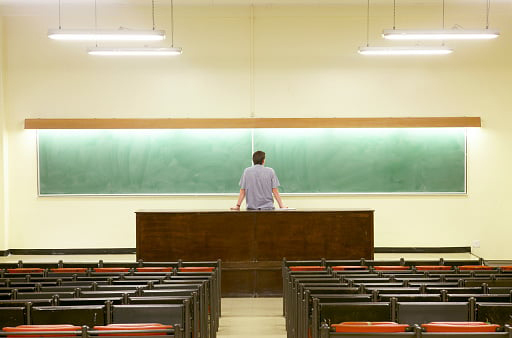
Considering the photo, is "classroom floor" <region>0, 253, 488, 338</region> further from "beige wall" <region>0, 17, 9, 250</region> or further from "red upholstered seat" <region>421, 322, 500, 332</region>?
"beige wall" <region>0, 17, 9, 250</region>

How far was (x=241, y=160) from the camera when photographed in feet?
44.5

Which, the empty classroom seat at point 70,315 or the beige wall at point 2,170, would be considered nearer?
the empty classroom seat at point 70,315

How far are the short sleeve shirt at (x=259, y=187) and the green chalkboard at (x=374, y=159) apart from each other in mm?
2665

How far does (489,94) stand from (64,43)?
7681 mm

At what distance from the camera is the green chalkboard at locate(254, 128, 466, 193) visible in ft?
44.6

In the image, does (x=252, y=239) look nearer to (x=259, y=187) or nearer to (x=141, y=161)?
(x=259, y=187)

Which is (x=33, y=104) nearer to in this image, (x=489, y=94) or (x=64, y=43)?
(x=64, y=43)

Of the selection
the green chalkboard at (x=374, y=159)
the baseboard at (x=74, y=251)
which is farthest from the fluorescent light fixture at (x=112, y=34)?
the baseboard at (x=74, y=251)

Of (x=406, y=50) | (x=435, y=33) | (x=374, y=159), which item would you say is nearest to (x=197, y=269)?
(x=435, y=33)

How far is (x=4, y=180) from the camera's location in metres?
13.4

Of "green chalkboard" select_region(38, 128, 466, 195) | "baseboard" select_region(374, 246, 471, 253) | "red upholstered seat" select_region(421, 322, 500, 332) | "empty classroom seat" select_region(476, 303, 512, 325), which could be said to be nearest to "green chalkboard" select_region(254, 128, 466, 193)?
"green chalkboard" select_region(38, 128, 466, 195)

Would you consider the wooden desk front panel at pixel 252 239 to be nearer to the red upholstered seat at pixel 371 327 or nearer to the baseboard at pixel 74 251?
the baseboard at pixel 74 251

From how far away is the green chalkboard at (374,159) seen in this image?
1360 cm

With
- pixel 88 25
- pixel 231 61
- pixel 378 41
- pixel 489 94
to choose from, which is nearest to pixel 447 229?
pixel 489 94
